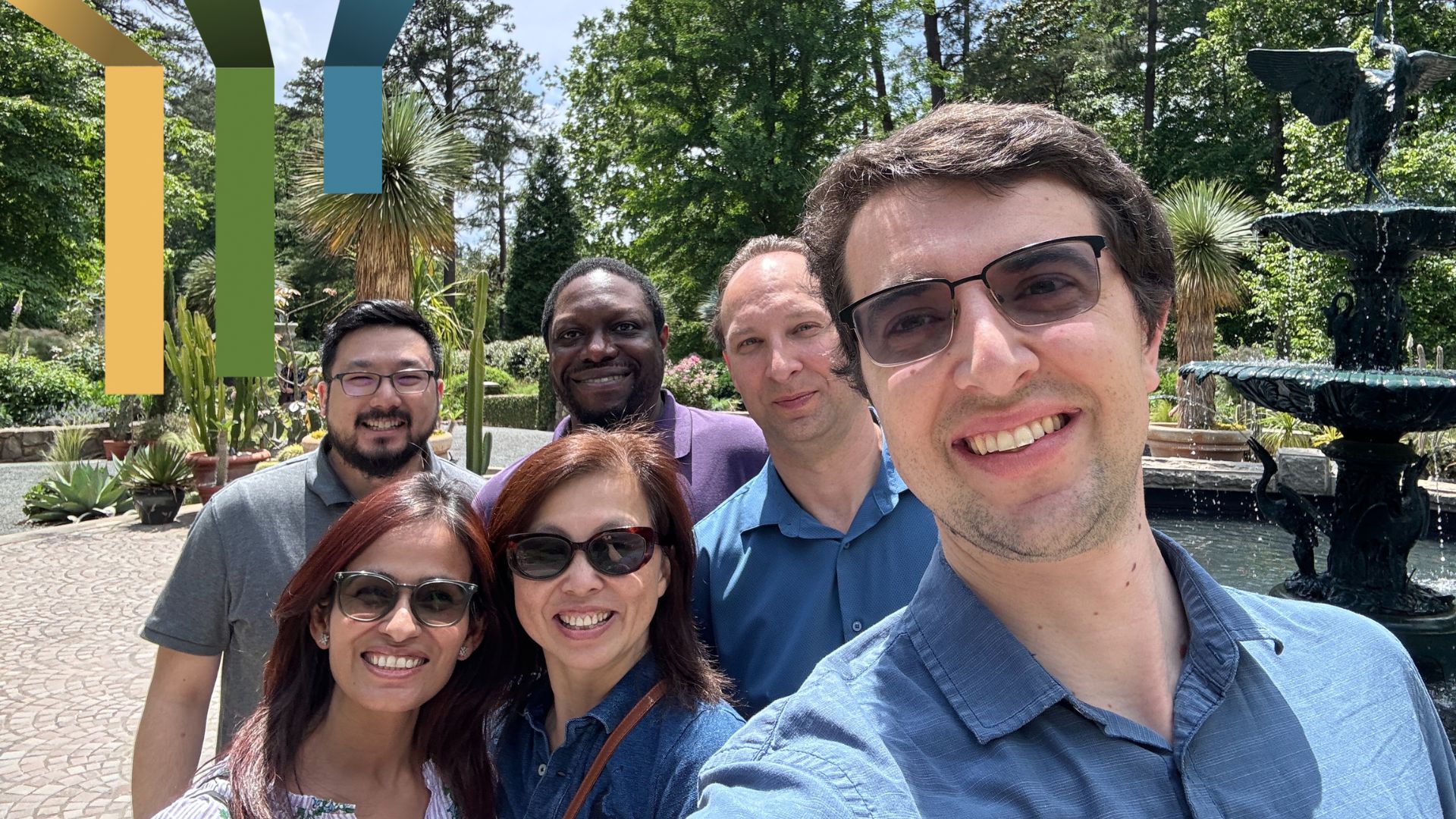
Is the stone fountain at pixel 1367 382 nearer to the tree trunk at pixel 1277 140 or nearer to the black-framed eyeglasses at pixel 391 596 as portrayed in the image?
the black-framed eyeglasses at pixel 391 596

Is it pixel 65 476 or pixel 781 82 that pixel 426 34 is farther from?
pixel 65 476

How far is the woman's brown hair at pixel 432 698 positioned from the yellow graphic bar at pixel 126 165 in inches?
290

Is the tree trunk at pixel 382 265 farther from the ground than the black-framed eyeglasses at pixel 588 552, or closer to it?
farther from the ground

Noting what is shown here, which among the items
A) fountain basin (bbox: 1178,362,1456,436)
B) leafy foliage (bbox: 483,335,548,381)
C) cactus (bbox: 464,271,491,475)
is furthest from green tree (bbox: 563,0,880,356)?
fountain basin (bbox: 1178,362,1456,436)

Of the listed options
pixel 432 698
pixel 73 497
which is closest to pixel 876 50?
pixel 73 497

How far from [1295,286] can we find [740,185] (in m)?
12.3

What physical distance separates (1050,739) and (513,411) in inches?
1000

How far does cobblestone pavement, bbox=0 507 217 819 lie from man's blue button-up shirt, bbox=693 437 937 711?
3856 mm

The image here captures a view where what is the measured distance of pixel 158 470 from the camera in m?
11.5

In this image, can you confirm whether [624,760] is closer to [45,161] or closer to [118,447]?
[118,447]

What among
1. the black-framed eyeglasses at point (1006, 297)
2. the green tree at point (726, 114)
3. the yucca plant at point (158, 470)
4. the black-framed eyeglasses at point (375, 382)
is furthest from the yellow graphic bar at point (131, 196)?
the green tree at point (726, 114)

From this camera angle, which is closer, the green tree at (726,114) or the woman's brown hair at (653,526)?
the woman's brown hair at (653,526)

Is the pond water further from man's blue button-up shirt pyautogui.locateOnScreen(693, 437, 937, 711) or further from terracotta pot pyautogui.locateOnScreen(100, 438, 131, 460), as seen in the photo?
terracotta pot pyautogui.locateOnScreen(100, 438, 131, 460)

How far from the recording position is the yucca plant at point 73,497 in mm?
12070
